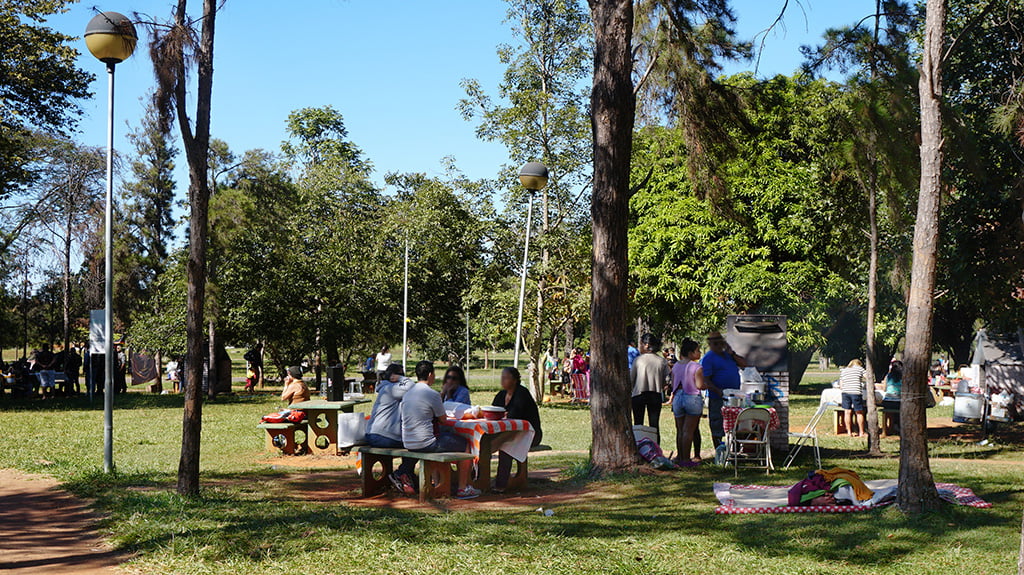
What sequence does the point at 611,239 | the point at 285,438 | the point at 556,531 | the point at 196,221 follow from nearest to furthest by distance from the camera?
the point at 556,531
the point at 196,221
the point at 611,239
the point at 285,438

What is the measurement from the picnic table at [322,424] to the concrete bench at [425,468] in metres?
3.88

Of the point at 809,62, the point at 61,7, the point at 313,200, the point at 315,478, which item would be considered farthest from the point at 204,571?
the point at 313,200

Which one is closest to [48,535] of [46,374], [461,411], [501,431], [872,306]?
[501,431]

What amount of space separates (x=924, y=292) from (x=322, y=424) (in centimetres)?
884

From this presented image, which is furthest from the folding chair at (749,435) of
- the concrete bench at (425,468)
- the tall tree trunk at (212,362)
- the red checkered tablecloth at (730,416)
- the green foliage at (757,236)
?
the tall tree trunk at (212,362)

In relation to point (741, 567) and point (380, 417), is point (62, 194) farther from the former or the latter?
point (741, 567)

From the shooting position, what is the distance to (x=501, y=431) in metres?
9.42

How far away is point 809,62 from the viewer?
11.8 meters

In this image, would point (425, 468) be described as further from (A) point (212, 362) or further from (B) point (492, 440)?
(A) point (212, 362)

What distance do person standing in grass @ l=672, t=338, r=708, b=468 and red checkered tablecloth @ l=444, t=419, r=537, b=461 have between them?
2.31 m

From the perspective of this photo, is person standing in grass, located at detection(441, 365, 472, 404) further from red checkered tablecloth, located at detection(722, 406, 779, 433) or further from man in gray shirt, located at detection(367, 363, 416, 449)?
red checkered tablecloth, located at detection(722, 406, 779, 433)

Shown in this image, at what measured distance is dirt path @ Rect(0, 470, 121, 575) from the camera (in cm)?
627

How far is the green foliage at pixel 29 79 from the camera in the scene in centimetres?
2308

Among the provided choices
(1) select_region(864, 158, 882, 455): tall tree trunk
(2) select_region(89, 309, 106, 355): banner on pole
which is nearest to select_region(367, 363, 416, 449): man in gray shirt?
(1) select_region(864, 158, 882, 455): tall tree trunk
